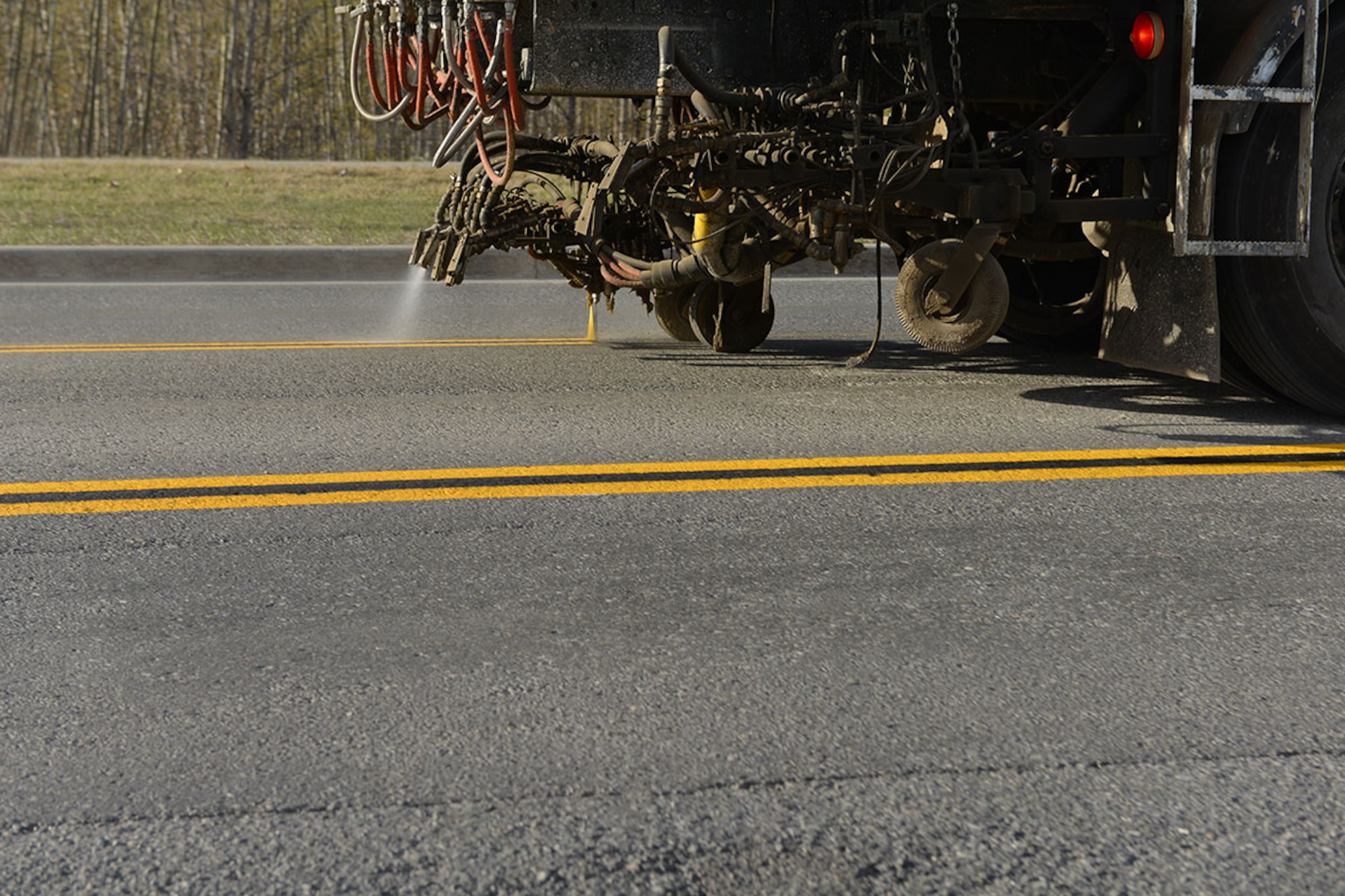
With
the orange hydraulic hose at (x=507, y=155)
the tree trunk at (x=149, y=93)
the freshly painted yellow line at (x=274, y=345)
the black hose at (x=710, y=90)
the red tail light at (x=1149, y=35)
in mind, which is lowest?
the freshly painted yellow line at (x=274, y=345)

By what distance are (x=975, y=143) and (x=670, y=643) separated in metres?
3.35

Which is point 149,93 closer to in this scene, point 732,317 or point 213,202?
point 213,202

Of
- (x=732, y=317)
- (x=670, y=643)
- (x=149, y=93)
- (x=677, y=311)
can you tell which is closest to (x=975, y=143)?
(x=732, y=317)

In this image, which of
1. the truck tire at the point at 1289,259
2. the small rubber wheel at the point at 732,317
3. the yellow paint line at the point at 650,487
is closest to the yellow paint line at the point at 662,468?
the yellow paint line at the point at 650,487

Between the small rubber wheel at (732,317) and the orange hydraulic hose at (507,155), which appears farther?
the small rubber wheel at (732,317)

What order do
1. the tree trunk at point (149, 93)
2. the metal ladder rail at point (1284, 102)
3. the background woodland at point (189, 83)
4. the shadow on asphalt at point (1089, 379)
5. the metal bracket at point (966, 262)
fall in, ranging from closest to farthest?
the metal ladder rail at point (1284, 102)
the shadow on asphalt at point (1089, 379)
the metal bracket at point (966, 262)
the tree trunk at point (149, 93)
the background woodland at point (189, 83)

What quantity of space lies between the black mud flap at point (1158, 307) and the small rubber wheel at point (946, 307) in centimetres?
49

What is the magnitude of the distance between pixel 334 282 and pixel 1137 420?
6.64 metres

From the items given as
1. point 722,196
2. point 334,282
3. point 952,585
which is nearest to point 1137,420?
point 722,196

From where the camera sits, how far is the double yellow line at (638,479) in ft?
14.9

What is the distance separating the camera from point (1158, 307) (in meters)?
5.94

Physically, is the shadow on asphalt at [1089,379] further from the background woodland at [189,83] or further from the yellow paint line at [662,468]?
the background woodland at [189,83]

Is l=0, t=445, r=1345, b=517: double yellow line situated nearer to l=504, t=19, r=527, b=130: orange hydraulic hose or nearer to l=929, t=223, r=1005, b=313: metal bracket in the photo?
l=929, t=223, r=1005, b=313: metal bracket

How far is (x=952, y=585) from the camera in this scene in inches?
149
